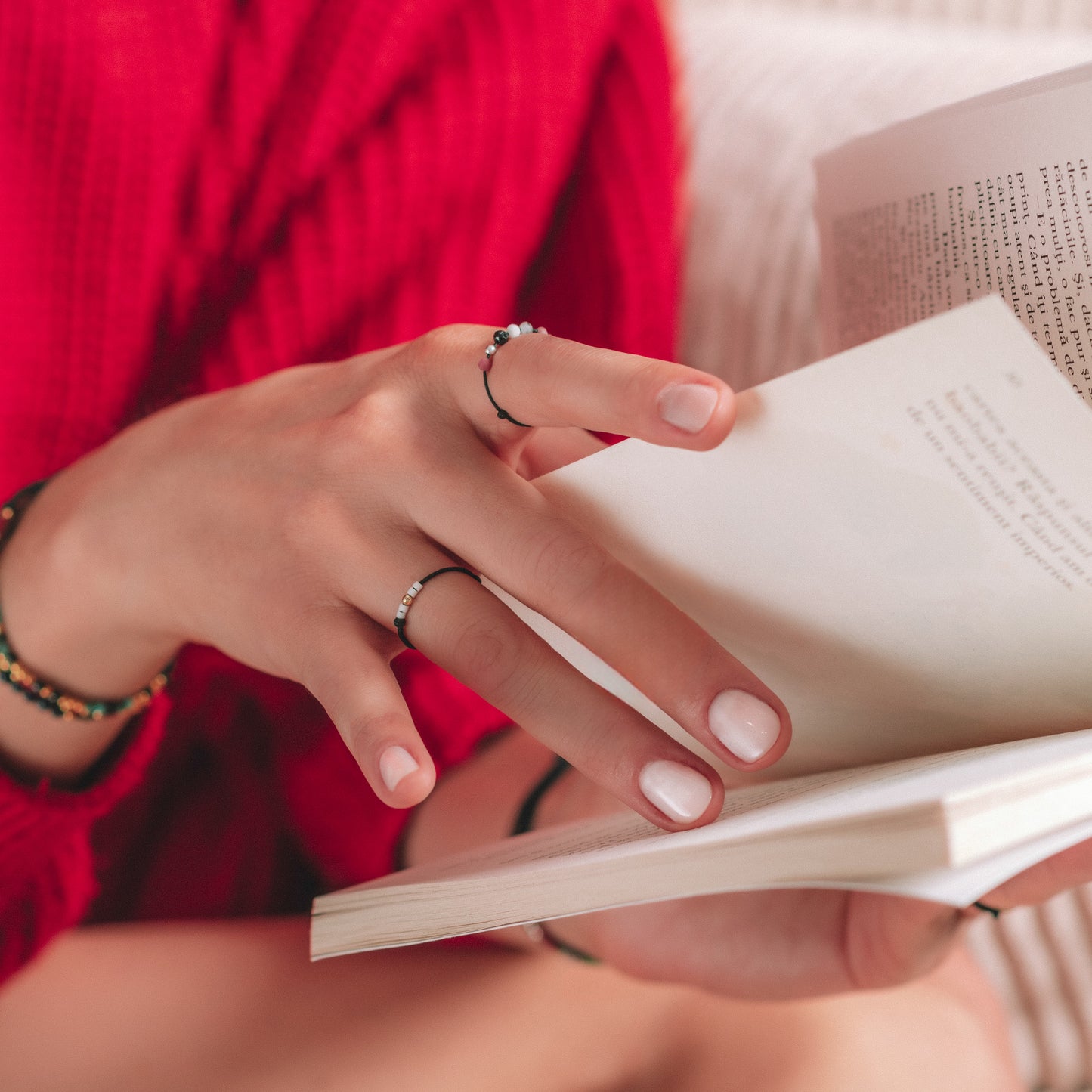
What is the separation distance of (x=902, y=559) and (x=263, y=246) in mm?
536

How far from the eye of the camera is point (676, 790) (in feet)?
1.01

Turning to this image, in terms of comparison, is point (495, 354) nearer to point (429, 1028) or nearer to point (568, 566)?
point (568, 566)

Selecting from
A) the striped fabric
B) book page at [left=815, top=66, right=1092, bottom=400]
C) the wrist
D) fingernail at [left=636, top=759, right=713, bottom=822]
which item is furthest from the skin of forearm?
the striped fabric

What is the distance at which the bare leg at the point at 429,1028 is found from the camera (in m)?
0.48

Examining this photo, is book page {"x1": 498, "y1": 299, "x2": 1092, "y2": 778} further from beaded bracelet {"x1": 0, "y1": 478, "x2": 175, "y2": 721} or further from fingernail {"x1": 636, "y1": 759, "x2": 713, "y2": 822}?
beaded bracelet {"x1": 0, "y1": 478, "x2": 175, "y2": 721}

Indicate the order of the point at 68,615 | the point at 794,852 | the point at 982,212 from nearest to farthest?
the point at 794,852
the point at 982,212
the point at 68,615

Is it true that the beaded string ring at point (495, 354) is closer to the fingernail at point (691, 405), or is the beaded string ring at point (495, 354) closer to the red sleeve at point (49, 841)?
the fingernail at point (691, 405)

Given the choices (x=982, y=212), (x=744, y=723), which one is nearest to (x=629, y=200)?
(x=982, y=212)

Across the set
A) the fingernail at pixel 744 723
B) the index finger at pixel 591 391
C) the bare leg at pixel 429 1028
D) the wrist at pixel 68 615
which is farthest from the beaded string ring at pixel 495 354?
the bare leg at pixel 429 1028

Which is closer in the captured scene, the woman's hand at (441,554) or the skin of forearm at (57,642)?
the woman's hand at (441,554)

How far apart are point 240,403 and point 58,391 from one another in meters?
0.27

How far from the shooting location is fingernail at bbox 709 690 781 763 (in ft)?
1.00

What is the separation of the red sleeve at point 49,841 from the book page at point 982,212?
0.43m

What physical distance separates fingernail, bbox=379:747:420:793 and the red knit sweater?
0.27m
